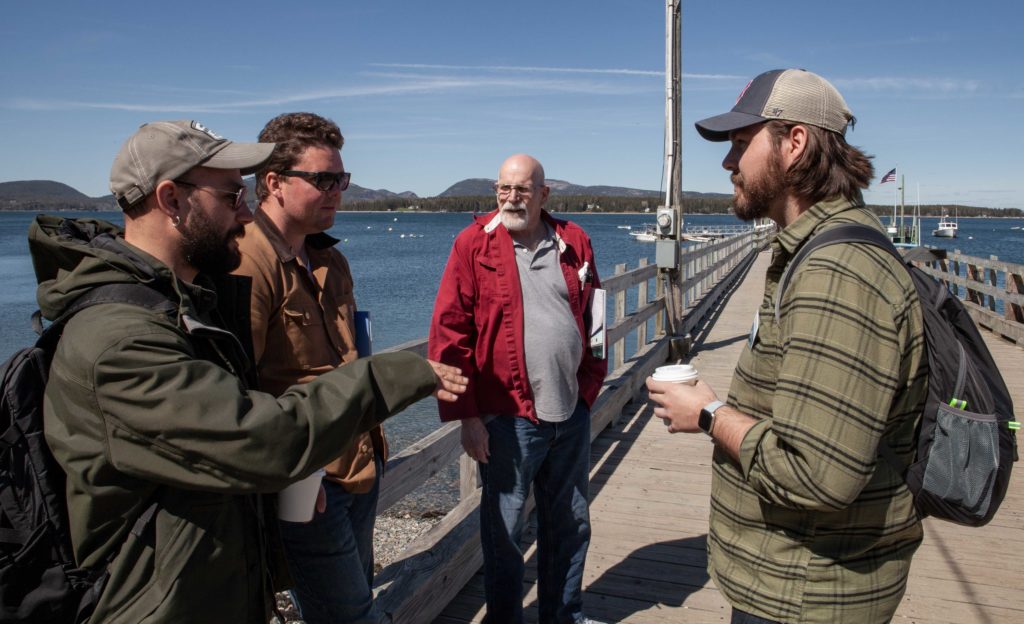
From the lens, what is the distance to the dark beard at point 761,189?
1.75 m

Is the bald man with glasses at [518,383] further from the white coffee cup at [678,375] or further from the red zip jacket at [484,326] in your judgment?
the white coffee cup at [678,375]

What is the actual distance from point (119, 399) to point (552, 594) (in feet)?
7.42

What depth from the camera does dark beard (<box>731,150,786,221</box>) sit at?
68.9 inches

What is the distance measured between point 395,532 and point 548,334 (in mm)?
3923

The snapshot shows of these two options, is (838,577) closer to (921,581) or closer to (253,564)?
(253,564)

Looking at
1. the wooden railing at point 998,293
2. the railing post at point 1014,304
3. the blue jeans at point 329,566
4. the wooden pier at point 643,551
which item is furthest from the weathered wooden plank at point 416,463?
the railing post at point 1014,304

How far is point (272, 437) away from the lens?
4.75ft

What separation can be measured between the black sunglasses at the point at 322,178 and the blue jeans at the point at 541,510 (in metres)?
1.15

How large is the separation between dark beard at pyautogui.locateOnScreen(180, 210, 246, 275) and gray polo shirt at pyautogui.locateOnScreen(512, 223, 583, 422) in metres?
1.49

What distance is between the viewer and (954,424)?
150 cm

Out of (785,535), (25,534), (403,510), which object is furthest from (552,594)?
(403,510)

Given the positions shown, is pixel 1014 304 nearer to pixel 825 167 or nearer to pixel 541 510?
pixel 541 510

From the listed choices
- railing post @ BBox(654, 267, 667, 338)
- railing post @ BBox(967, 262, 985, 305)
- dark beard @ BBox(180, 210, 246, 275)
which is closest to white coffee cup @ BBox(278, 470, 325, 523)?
dark beard @ BBox(180, 210, 246, 275)

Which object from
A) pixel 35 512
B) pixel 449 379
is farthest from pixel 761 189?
pixel 35 512
